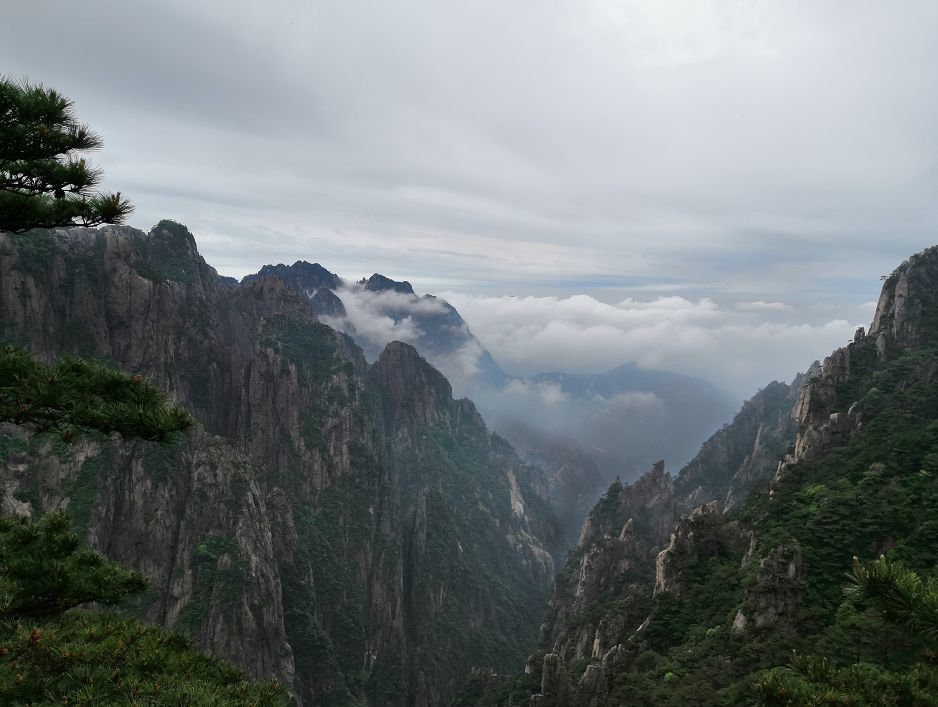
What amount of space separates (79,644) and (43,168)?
300 inches

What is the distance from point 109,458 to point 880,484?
3218 inches

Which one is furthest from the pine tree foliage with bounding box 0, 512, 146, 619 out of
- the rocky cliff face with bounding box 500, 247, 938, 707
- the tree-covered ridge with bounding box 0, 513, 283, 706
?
the rocky cliff face with bounding box 500, 247, 938, 707

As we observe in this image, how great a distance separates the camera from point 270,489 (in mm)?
87938

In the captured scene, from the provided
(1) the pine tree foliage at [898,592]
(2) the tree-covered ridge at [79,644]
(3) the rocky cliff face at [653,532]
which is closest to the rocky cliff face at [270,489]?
(3) the rocky cliff face at [653,532]

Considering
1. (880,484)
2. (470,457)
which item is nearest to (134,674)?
(880,484)

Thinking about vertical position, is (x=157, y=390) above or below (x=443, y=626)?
above

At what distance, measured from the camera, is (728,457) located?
122 m

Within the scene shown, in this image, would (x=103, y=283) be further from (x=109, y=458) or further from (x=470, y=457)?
(x=470, y=457)

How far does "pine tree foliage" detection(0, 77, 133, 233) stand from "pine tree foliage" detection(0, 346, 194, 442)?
8.73ft

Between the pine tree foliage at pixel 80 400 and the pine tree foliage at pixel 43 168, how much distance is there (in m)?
2.66

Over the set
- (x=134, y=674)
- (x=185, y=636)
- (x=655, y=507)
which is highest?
(x=134, y=674)

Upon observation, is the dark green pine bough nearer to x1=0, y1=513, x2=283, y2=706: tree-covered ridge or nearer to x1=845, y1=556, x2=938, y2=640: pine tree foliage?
x1=0, y1=513, x2=283, y2=706: tree-covered ridge

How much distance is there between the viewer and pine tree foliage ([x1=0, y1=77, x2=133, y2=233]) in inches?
318

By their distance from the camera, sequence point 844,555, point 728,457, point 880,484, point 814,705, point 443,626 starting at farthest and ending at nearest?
point 728,457, point 443,626, point 880,484, point 844,555, point 814,705
